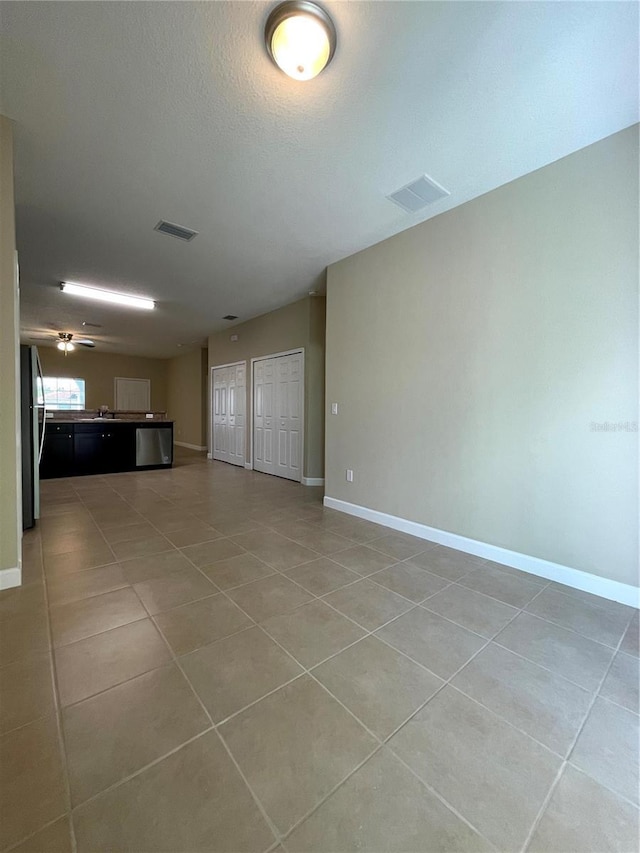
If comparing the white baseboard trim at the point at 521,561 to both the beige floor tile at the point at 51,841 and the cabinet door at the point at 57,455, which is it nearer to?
the beige floor tile at the point at 51,841

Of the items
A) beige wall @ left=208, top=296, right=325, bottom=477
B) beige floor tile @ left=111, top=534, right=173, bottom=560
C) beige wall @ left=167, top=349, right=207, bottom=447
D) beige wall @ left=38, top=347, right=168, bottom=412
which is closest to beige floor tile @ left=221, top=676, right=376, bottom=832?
beige floor tile @ left=111, top=534, right=173, bottom=560

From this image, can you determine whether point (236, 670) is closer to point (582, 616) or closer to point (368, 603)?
point (368, 603)

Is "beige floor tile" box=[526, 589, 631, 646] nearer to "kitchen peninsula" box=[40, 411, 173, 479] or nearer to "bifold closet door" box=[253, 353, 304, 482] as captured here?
"bifold closet door" box=[253, 353, 304, 482]

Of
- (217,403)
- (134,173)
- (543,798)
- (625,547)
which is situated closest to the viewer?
(543,798)

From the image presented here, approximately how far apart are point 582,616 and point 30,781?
2584 millimetres

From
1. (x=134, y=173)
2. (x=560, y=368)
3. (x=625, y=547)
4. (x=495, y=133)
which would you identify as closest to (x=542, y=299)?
(x=560, y=368)

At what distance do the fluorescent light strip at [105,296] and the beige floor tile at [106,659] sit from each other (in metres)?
4.99

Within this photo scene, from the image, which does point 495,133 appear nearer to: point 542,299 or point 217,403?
point 542,299

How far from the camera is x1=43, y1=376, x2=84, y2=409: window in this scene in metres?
9.88

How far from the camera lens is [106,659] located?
1550mm

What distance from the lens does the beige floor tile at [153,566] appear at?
7.66ft

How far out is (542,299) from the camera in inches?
95.2

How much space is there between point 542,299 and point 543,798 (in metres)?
2.62

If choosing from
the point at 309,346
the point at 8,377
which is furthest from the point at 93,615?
the point at 309,346
